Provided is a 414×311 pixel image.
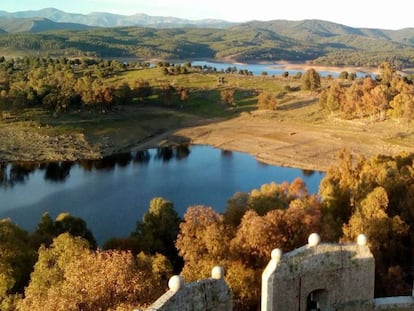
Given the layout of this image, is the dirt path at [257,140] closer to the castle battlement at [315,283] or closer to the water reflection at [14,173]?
the water reflection at [14,173]

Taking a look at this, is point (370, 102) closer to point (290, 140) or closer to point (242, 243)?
point (290, 140)

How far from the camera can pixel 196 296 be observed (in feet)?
43.2

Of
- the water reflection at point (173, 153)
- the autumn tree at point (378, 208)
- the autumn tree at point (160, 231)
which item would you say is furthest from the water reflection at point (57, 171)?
the autumn tree at point (378, 208)

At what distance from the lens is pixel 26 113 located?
74.8 meters

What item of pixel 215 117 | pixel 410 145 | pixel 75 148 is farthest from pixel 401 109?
pixel 75 148

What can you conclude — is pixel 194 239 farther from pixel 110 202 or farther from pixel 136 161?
pixel 136 161

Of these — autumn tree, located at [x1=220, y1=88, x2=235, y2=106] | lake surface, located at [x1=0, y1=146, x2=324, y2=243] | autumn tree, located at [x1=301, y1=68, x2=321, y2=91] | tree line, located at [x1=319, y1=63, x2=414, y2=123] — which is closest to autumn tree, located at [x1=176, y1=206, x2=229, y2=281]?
lake surface, located at [x1=0, y1=146, x2=324, y2=243]

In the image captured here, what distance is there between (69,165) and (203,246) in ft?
144

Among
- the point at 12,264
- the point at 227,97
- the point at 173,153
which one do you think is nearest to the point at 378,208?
the point at 12,264

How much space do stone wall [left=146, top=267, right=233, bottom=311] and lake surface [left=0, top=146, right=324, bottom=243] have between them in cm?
2830

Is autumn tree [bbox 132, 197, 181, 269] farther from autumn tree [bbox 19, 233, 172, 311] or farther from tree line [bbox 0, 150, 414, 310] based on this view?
autumn tree [bbox 19, 233, 172, 311]

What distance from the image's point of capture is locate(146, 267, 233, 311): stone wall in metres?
12.6

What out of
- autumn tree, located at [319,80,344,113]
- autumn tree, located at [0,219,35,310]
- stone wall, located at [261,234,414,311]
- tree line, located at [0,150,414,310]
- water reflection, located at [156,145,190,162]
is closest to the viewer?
stone wall, located at [261,234,414,311]

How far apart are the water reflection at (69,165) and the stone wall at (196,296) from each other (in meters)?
47.5
